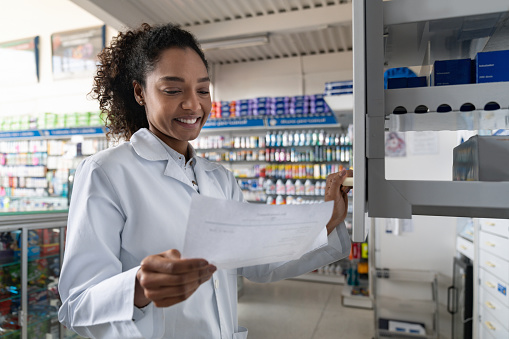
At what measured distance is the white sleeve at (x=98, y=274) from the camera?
35.0 inches

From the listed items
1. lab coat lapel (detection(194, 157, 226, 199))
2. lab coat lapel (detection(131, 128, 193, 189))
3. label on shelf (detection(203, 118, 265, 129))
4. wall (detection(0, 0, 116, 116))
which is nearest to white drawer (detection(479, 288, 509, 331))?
lab coat lapel (detection(194, 157, 226, 199))

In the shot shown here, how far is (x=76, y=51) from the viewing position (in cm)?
912

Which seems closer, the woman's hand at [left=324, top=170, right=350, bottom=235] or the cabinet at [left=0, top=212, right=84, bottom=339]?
the woman's hand at [left=324, top=170, right=350, bottom=235]

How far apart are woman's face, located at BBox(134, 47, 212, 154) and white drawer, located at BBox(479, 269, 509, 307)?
271cm

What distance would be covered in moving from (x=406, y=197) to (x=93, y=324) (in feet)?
2.81

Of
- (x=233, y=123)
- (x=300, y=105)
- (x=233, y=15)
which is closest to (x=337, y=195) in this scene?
(x=233, y=15)

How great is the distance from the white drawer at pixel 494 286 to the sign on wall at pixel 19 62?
35.8 ft

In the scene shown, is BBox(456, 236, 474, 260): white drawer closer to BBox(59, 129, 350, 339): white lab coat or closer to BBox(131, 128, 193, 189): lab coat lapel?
BBox(59, 129, 350, 339): white lab coat

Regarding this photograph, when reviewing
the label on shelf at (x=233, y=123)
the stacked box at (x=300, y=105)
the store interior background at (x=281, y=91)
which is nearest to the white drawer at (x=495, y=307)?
the store interior background at (x=281, y=91)

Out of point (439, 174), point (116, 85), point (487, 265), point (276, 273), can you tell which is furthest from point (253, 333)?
point (116, 85)

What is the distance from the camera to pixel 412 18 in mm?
837

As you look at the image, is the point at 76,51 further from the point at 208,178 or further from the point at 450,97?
the point at 450,97

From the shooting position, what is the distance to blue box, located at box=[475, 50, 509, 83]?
846mm

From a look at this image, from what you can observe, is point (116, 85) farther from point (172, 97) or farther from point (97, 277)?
point (97, 277)
